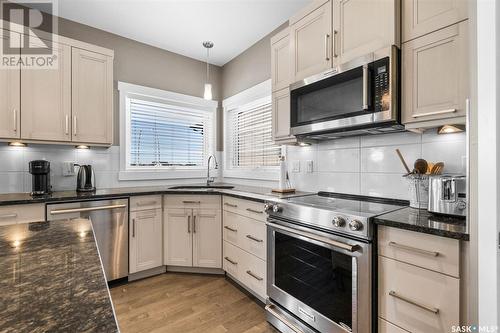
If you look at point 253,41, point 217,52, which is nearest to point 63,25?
point 217,52

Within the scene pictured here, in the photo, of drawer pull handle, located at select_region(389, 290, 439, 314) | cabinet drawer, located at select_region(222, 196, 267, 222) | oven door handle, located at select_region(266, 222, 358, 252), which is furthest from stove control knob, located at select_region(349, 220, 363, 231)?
cabinet drawer, located at select_region(222, 196, 267, 222)

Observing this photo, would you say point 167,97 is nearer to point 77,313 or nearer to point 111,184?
point 111,184

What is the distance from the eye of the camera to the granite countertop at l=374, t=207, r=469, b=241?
3.67 feet

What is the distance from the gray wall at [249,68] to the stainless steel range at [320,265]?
1.88 metres

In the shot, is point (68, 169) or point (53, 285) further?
point (68, 169)

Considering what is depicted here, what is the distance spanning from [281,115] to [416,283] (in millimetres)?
1642

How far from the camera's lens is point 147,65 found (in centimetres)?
327

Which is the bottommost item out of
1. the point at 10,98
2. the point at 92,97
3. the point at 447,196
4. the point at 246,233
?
the point at 246,233

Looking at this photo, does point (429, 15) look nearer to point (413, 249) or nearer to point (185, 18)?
point (413, 249)

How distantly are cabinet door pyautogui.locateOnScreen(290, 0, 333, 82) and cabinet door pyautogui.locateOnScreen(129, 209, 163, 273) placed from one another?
204cm

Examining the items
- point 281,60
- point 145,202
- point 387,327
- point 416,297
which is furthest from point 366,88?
point 145,202

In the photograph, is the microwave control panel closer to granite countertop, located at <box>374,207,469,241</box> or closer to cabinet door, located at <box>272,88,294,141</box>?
granite countertop, located at <box>374,207,469,241</box>

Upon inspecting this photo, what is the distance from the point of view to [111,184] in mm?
3016

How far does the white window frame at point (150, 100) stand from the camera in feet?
10.1
